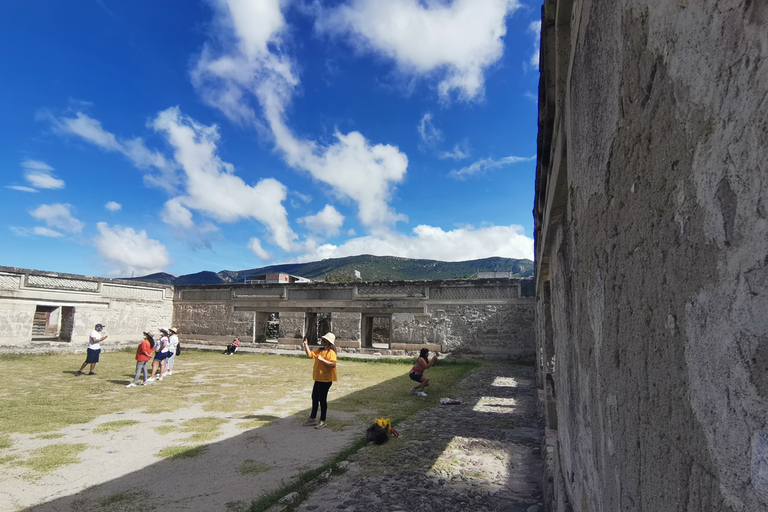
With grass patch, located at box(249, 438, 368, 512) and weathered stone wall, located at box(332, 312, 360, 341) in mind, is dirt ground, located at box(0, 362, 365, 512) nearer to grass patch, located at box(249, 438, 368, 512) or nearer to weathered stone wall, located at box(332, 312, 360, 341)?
grass patch, located at box(249, 438, 368, 512)

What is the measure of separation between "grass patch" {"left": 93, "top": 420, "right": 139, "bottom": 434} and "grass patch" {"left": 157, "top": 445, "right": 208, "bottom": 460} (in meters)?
1.46

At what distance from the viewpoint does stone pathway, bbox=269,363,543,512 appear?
11.4 feet

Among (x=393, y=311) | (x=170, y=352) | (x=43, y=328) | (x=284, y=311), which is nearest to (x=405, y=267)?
(x=43, y=328)

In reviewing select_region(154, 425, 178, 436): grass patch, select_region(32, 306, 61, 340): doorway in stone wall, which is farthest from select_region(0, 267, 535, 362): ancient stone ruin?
select_region(154, 425, 178, 436): grass patch

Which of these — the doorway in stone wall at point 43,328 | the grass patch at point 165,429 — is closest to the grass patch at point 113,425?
the grass patch at point 165,429

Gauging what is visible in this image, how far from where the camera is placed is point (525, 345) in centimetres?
1400

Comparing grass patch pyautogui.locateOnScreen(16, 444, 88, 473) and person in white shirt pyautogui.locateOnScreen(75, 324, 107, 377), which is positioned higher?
person in white shirt pyautogui.locateOnScreen(75, 324, 107, 377)

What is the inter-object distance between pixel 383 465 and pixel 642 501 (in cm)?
371

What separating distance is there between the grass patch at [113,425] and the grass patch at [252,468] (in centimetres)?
261

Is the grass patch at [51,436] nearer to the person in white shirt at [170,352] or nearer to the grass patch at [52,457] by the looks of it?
the grass patch at [52,457]

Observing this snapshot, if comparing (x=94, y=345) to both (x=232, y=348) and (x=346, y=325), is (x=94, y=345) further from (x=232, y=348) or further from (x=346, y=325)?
(x=346, y=325)

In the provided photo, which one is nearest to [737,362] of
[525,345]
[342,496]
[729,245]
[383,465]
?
[729,245]

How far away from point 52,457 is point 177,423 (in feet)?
5.54

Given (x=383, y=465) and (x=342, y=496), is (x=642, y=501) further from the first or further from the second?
(x=383, y=465)
